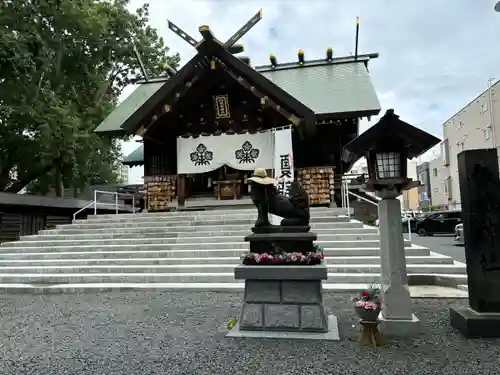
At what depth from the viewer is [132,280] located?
8.35m

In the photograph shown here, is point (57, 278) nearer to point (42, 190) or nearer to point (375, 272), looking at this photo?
point (375, 272)

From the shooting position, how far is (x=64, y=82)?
1842 centimetres

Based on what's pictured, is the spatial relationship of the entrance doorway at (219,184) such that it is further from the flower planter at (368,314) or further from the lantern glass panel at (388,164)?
the flower planter at (368,314)

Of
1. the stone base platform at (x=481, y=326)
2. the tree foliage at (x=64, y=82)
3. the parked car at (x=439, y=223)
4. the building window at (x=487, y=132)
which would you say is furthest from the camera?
the building window at (x=487, y=132)

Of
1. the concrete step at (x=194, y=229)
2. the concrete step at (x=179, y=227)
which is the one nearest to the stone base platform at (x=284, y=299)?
the concrete step at (x=194, y=229)

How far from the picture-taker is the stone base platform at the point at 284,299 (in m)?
4.68

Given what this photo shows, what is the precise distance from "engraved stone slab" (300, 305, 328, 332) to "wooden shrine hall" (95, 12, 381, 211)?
789 centimetres

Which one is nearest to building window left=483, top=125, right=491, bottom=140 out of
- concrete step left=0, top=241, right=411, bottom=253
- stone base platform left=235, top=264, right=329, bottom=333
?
concrete step left=0, top=241, right=411, bottom=253

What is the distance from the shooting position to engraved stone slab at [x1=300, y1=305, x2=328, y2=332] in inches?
182

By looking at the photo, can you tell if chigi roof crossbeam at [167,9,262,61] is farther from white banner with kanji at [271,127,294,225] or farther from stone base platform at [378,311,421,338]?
stone base platform at [378,311,421,338]

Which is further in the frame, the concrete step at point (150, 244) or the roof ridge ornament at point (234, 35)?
the roof ridge ornament at point (234, 35)

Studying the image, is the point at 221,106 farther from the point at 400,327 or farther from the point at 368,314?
the point at 368,314

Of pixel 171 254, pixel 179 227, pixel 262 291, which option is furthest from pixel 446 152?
pixel 262 291

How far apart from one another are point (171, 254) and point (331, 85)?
869 centimetres
